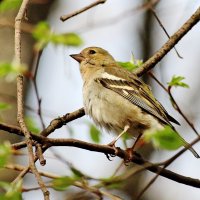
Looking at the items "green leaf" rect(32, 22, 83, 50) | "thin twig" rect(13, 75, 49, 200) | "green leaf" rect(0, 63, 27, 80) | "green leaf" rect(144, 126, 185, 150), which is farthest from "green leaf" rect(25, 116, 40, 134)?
"green leaf" rect(144, 126, 185, 150)

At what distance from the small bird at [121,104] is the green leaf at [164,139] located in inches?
106

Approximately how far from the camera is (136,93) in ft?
19.8

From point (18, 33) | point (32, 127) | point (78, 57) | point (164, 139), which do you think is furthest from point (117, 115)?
point (164, 139)

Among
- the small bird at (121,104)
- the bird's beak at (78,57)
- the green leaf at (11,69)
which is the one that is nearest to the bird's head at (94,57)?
the bird's beak at (78,57)

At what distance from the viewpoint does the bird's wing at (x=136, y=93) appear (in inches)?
223

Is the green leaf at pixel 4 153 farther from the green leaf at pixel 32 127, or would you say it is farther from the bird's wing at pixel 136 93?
the bird's wing at pixel 136 93

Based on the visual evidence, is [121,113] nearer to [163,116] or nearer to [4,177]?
[163,116]

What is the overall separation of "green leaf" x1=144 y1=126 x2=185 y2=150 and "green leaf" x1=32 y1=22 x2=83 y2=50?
1014 mm

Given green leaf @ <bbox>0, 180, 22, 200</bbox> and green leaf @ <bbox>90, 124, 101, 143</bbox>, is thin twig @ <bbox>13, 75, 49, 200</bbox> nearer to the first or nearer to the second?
green leaf @ <bbox>0, 180, 22, 200</bbox>

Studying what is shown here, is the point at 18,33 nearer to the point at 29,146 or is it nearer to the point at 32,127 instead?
the point at 32,127

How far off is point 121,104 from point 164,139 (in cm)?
343

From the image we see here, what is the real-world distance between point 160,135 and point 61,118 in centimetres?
258

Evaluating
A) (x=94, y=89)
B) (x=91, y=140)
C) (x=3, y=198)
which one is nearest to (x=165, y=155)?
(x=94, y=89)

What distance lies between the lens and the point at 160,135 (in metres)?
2.42
